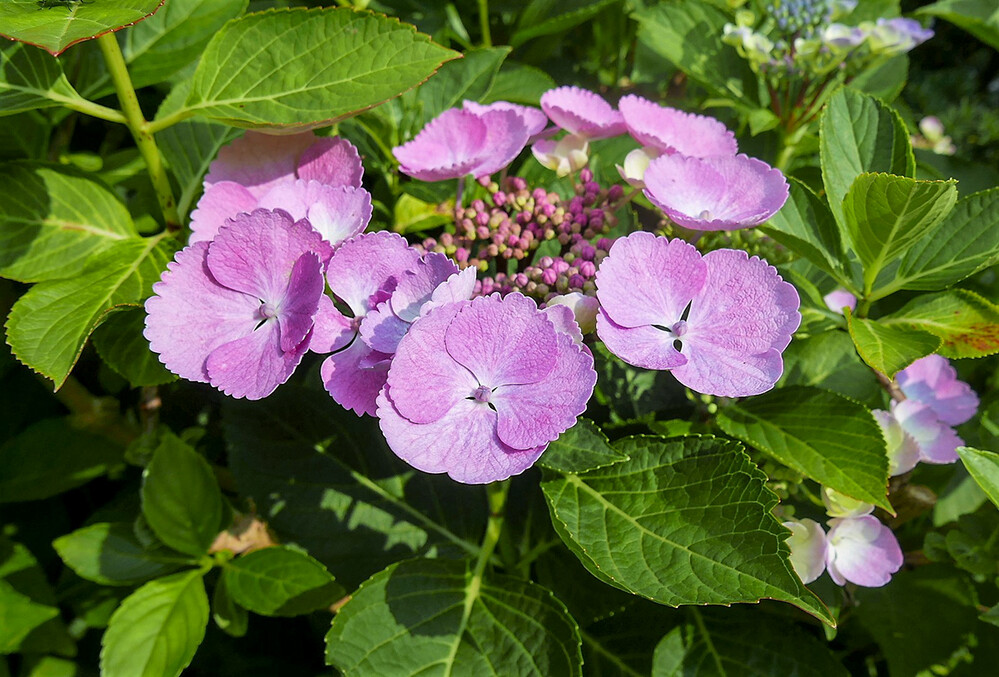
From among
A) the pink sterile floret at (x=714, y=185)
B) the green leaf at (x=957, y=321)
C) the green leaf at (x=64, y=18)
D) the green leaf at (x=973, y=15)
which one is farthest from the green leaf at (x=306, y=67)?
the green leaf at (x=973, y=15)

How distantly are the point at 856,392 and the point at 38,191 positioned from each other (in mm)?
1088

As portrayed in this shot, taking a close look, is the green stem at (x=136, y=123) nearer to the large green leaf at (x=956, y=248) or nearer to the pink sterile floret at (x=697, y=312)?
the pink sterile floret at (x=697, y=312)

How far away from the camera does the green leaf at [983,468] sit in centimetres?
78

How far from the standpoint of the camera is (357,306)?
730mm

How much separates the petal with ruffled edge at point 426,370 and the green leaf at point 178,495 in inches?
19.9

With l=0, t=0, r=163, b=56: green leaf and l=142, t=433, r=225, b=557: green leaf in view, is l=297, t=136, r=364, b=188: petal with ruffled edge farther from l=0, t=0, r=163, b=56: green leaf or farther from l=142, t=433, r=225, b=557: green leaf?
l=142, t=433, r=225, b=557: green leaf

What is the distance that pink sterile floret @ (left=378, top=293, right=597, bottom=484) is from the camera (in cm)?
65

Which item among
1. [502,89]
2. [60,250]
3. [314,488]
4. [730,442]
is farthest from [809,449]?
[60,250]

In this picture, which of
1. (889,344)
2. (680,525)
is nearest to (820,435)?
(889,344)

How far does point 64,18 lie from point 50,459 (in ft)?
2.49

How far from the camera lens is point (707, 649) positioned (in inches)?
38.1

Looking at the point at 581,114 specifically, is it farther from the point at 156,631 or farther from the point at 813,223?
the point at 156,631

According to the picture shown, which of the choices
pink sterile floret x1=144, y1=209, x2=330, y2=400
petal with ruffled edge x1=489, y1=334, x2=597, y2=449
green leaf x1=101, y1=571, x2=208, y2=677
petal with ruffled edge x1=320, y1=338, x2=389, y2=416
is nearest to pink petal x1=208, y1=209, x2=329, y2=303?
pink sterile floret x1=144, y1=209, x2=330, y2=400

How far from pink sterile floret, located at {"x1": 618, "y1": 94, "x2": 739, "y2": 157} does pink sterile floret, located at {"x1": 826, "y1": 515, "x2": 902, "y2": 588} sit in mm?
463
